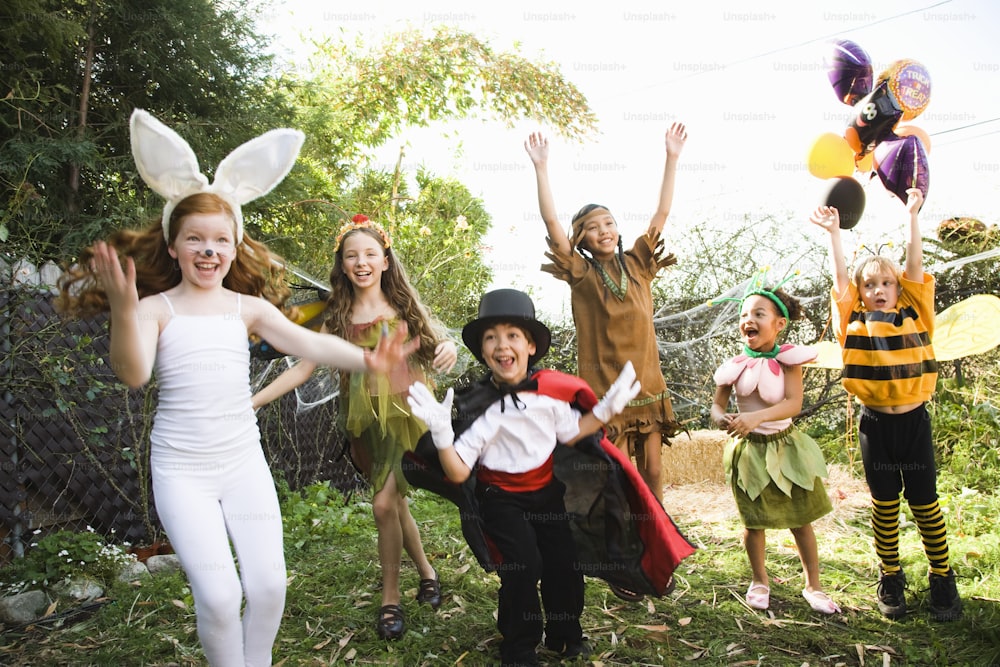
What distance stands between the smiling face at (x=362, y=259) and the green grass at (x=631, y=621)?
1542 mm

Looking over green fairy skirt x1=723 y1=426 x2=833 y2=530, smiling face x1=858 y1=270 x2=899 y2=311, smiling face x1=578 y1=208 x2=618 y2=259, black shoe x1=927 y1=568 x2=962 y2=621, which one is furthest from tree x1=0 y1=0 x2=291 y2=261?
black shoe x1=927 y1=568 x2=962 y2=621

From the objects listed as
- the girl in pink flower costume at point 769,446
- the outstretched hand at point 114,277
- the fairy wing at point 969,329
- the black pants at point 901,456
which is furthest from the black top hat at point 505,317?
the fairy wing at point 969,329

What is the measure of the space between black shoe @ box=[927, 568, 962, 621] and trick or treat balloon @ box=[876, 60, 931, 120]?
2793 millimetres

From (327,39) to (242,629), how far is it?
32.4 ft

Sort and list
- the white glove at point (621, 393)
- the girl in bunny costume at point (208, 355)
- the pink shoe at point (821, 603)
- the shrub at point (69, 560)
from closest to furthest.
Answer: the girl in bunny costume at point (208, 355)
the white glove at point (621, 393)
the pink shoe at point (821, 603)
the shrub at point (69, 560)

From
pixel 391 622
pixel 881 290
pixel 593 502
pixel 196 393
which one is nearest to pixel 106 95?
pixel 196 393

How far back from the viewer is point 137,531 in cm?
465

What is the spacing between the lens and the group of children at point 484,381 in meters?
2.25

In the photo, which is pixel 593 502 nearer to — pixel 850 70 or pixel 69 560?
pixel 69 560

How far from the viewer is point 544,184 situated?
3.39 meters

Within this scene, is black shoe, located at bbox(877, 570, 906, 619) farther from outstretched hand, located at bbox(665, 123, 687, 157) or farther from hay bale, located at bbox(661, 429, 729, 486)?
hay bale, located at bbox(661, 429, 729, 486)

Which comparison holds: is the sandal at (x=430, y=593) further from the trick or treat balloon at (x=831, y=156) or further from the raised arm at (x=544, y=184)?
the trick or treat balloon at (x=831, y=156)

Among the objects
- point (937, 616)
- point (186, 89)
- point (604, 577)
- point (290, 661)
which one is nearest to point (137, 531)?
point (290, 661)

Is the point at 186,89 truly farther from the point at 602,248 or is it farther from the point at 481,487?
the point at 481,487
